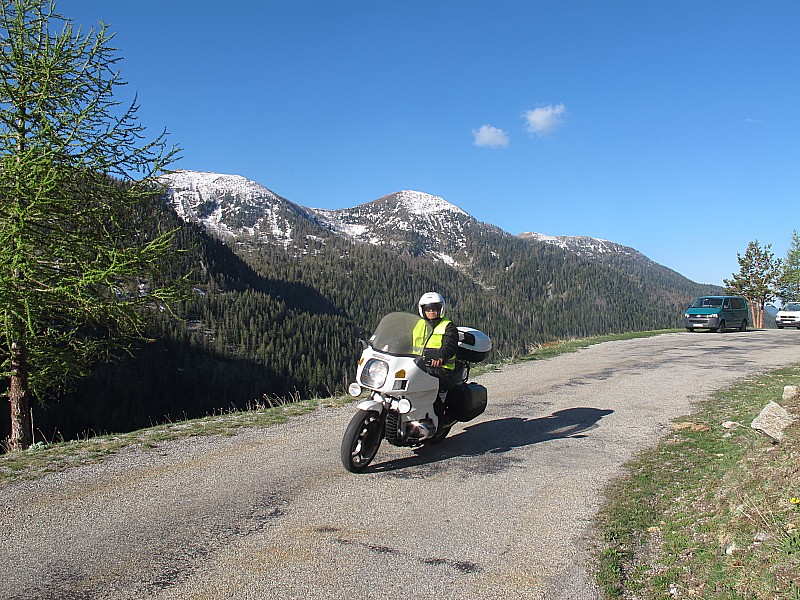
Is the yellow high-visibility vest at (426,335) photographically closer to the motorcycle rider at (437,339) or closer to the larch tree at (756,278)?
the motorcycle rider at (437,339)

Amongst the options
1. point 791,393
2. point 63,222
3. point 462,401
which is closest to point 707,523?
point 462,401

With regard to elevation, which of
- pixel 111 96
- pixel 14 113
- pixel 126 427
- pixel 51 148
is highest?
pixel 111 96

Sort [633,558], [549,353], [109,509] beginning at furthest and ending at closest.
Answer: [549,353] < [109,509] < [633,558]

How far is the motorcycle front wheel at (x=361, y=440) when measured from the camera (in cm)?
662

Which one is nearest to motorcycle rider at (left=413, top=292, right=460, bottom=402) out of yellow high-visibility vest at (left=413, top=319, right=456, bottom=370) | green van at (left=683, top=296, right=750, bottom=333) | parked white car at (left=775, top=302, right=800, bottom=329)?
yellow high-visibility vest at (left=413, top=319, right=456, bottom=370)

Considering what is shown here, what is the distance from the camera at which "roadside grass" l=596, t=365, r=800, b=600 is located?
3822 millimetres

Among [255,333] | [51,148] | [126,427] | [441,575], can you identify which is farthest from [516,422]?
[255,333]

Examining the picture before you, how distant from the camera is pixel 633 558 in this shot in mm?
4645

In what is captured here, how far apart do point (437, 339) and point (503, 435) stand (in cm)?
255

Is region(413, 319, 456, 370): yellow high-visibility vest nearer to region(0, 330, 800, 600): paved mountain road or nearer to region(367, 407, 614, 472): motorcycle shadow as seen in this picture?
region(367, 407, 614, 472): motorcycle shadow

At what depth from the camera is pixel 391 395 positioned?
22.3ft

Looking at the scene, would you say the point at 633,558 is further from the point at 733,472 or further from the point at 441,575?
the point at 733,472

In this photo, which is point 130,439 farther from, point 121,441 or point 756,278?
point 756,278

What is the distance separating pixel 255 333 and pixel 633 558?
487ft
